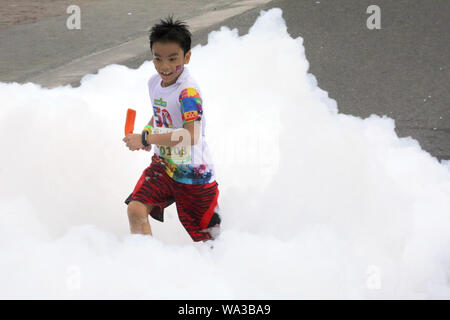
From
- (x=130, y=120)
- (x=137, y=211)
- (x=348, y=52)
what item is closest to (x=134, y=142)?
(x=130, y=120)

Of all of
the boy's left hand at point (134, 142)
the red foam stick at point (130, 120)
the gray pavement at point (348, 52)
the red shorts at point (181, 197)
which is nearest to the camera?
the boy's left hand at point (134, 142)

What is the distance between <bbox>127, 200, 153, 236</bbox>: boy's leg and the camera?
7.86 ft

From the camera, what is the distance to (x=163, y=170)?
2445 mm

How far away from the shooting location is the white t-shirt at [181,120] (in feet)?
7.39

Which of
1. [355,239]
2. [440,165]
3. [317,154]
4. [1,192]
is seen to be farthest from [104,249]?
[440,165]

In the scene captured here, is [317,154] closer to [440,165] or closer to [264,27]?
[440,165]

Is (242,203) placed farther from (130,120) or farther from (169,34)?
(169,34)

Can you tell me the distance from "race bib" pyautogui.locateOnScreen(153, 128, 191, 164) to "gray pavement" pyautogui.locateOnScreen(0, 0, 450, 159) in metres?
1.91

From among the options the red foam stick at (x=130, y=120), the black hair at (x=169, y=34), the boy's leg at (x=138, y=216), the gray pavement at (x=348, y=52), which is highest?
the gray pavement at (x=348, y=52)

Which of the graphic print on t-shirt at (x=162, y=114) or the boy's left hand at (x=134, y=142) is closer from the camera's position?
the boy's left hand at (x=134, y=142)

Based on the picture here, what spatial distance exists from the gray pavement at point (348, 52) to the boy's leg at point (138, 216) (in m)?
2.02

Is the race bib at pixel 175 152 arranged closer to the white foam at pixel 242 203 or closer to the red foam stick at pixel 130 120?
the red foam stick at pixel 130 120

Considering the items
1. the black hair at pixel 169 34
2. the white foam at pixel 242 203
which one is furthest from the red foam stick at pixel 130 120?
the white foam at pixel 242 203

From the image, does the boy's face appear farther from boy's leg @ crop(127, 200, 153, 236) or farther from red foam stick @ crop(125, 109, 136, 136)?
boy's leg @ crop(127, 200, 153, 236)
